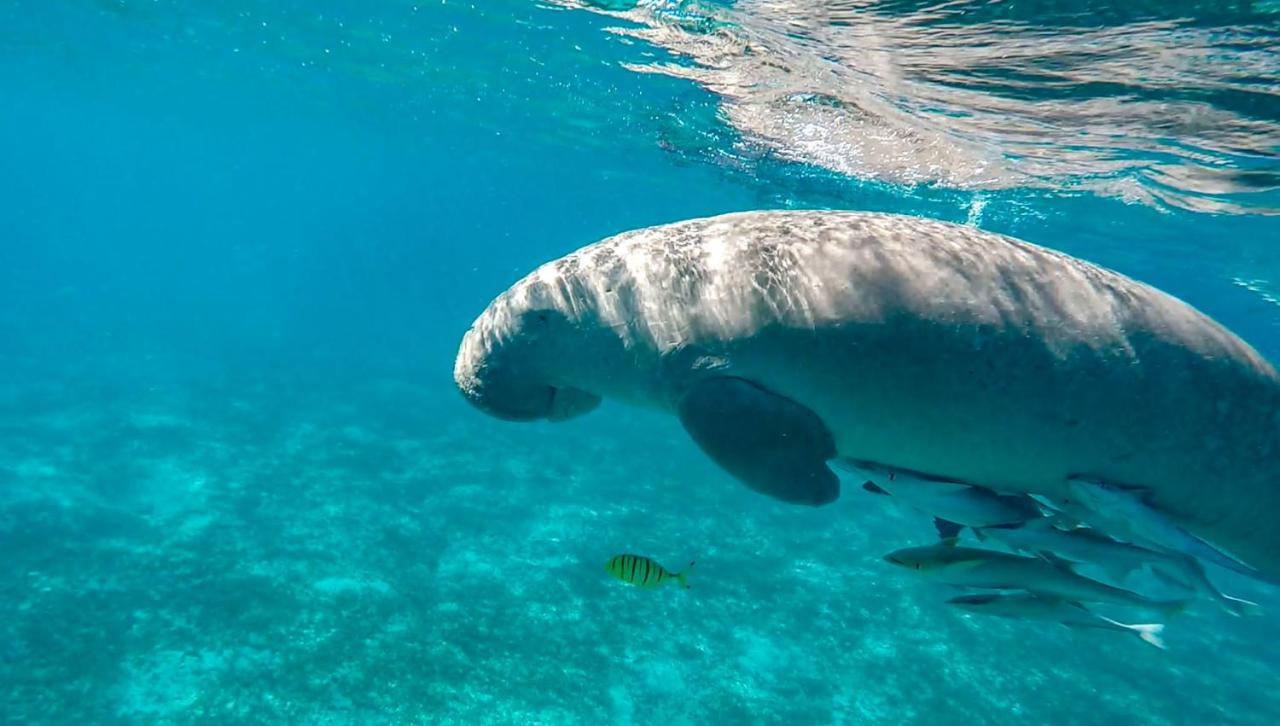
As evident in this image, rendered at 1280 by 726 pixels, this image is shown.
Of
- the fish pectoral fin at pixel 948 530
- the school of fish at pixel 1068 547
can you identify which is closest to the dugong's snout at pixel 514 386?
the school of fish at pixel 1068 547

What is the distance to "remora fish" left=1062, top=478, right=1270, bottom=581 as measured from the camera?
8.58 ft

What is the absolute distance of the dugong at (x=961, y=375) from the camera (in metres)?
2.74

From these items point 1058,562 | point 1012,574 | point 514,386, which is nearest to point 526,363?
point 514,386

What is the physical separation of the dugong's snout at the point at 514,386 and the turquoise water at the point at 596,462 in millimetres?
4976

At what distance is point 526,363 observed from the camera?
12.5 feet

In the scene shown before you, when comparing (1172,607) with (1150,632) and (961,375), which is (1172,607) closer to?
(1150,632)

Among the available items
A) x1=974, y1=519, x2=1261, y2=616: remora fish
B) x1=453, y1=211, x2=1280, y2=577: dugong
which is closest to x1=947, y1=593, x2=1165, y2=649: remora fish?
x1=974, y1=519, x2=1261, y2=616: remora fish

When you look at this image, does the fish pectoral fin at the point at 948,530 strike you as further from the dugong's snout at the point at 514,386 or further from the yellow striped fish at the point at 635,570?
the yellow striped fish at the point at 635,570

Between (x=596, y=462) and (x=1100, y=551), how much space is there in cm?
1516

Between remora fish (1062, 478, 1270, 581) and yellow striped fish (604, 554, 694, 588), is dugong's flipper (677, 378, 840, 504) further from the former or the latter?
yellow striped fish (604, 554, 694, 588)

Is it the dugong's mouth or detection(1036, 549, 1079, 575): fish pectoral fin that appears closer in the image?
detection(1036, 549, 1079, 575): fish pectoral fin

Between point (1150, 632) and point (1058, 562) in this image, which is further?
point (1150, 632)

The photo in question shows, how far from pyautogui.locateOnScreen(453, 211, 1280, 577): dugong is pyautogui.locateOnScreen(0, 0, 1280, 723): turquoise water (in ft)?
19.4

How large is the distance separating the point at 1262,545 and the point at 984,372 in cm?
121
